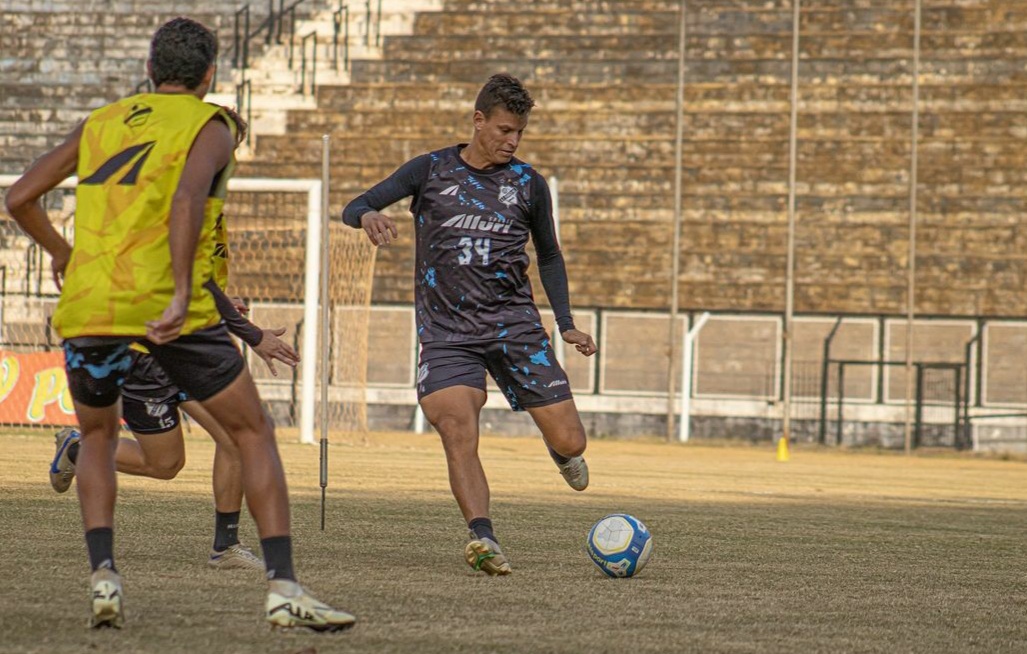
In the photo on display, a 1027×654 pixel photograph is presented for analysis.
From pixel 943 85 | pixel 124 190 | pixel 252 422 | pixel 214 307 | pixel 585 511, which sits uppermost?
pixel 943 85

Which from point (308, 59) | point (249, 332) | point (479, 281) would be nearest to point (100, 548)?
point (249, 332)

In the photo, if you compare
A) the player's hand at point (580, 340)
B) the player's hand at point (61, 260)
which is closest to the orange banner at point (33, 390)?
the player's hand at point (580, 340)

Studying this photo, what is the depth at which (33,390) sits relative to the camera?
68.1ft

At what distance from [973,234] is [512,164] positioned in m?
23.6

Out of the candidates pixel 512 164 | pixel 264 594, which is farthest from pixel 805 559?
pixel 264 594

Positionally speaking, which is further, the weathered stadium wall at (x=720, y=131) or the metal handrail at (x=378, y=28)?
the metal handrail at (x=378, y=28)

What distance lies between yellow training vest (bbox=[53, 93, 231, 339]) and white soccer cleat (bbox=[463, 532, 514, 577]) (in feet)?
6.87

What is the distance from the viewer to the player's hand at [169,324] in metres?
4.93

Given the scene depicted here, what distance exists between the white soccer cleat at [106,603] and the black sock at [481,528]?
2265 mm

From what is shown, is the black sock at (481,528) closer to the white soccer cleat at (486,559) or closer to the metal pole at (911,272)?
the white soccer cleat at (486,559)

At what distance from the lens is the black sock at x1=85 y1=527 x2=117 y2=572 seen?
5.15 meters

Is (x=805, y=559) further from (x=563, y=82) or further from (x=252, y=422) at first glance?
(x=563, y=82)

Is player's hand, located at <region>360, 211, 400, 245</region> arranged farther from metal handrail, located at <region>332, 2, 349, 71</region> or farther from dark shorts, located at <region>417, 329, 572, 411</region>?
metal handrail, located at <region>332, 2, 349, 71</region>

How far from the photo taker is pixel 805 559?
8.16 metres
